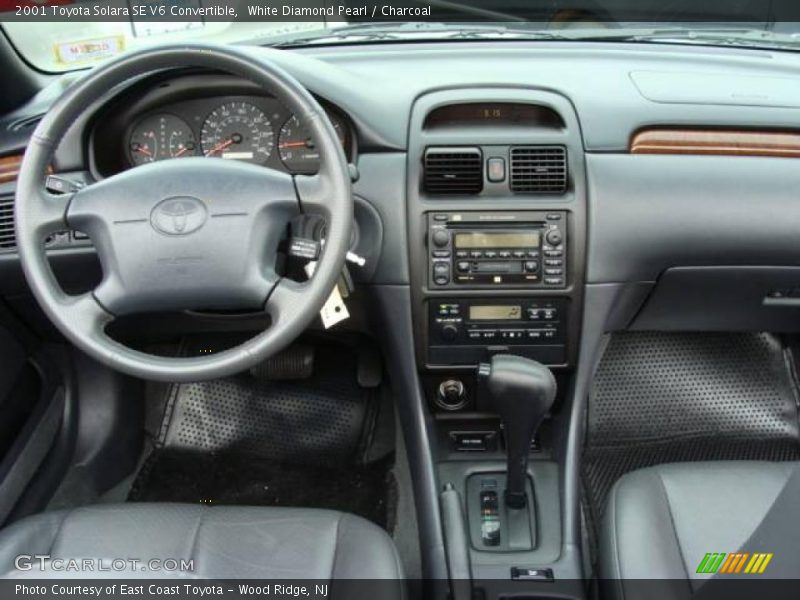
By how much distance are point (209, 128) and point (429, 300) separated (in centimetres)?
58

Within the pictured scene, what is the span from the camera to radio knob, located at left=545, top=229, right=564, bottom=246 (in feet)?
5.45

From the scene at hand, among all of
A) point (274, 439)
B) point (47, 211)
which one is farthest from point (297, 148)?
point (274, 439)

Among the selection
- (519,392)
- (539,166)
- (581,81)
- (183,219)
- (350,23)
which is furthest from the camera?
(350,23)

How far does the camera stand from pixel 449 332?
1750mm

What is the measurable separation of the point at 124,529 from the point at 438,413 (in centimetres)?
73

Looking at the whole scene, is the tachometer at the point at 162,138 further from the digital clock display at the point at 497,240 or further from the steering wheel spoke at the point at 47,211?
the digital clock display at the point at 497,240

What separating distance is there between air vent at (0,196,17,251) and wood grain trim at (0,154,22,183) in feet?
0.15

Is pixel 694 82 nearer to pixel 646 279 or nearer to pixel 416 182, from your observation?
pixel 646 279

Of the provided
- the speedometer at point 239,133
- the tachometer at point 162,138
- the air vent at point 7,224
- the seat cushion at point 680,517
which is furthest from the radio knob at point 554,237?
the air vent at point 7,224

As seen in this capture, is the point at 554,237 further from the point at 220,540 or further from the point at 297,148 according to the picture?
the point at 220,540

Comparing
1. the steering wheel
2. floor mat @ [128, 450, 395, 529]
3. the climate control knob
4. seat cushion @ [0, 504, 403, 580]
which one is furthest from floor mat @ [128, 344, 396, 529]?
the steering wheel

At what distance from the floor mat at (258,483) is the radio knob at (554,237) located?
855 mm

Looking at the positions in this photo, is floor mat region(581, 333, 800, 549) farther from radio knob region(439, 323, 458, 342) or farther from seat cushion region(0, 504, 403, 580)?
seat cushion region(0, 504, 403, 580)

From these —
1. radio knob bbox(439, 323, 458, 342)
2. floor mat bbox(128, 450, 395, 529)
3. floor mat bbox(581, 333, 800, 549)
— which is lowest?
floor mat bbox(128, 450, 395, 529)
